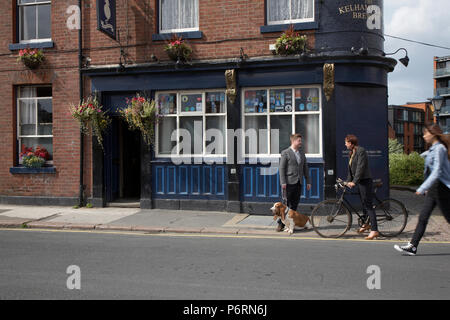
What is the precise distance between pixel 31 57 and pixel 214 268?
30.2 feet

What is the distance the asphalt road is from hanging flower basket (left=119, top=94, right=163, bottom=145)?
3.72 metres

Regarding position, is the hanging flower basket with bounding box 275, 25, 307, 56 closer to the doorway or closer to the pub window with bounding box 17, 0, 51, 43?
the doorway

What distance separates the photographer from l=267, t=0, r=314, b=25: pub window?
10.8m

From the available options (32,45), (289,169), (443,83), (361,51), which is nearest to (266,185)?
(289,169)

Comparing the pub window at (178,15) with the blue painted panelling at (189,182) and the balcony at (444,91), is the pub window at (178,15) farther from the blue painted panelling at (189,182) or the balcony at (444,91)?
the balcony at (444,91)

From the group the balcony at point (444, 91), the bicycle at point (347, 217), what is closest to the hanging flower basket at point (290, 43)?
the bicycle at point (347, 217)

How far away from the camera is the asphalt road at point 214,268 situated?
4766 millimetres

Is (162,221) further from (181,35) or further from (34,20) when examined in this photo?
(34,20)

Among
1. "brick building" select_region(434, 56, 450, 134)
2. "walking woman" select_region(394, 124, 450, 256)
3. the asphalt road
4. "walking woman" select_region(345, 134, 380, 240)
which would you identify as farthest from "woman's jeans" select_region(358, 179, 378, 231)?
"brick building" select_region(434, 56, 450, 134)

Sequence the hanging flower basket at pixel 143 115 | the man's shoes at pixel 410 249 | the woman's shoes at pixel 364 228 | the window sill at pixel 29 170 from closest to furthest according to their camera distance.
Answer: the man's shoes at pixel 410 249
the woman's shoes at pixel 364 228
the hanging flower basket at pixel 143 115
the window sill at pixel 29 170

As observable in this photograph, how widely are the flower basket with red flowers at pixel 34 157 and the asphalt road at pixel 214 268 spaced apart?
173 inches

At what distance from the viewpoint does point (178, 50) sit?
11.0 m

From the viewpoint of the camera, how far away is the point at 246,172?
1091 centimetres

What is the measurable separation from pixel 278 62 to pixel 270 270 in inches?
242
